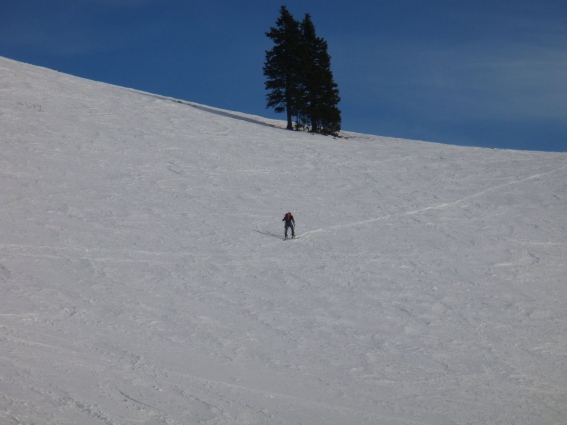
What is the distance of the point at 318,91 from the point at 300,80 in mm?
1589

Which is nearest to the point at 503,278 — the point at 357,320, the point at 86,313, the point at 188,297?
the point at 357,320

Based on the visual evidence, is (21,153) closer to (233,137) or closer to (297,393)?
(233,137)

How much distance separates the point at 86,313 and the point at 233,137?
22811 millimetres

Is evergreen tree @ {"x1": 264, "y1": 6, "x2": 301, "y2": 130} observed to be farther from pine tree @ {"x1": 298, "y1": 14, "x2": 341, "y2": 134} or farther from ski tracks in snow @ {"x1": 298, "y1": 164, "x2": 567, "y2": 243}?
ski tracks in snow @ {"x1": 298, "y1": 164, "x2": 567, "y2": 243}

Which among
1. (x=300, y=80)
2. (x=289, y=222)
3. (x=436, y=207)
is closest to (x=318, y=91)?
(x=300, y=80)

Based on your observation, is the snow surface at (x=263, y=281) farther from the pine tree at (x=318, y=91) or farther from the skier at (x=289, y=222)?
the pine tree at (x=318, y=91)

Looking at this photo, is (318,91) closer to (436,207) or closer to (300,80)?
(300,80)

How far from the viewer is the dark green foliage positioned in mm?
44750

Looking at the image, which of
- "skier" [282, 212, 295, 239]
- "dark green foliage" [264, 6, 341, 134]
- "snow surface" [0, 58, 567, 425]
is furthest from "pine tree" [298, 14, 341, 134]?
"skier" [282, 212, 295, 239]

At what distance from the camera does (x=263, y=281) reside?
19031 millimetres

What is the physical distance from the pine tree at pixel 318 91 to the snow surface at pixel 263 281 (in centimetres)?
973

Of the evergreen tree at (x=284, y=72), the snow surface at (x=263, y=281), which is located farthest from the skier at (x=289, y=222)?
the evergreen tree at (x=284, y=72)

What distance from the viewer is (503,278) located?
67.6 feet

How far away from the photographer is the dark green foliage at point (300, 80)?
44.8 m
